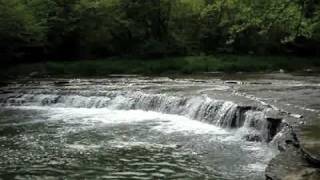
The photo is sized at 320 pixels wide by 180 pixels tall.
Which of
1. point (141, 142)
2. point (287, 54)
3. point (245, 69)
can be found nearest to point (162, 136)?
point (141, 142)

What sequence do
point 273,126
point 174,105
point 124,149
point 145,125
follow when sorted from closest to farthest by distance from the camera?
point 124,149 < point 273,126 < point 145,125 < point 174,105

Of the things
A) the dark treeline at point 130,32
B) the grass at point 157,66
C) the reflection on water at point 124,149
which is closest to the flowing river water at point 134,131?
the reflection on water at point 124,149

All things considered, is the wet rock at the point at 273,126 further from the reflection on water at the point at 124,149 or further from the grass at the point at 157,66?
the grass at the point at 157,66

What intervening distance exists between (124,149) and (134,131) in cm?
366

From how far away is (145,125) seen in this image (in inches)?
943

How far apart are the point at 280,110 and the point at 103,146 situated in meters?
7.16

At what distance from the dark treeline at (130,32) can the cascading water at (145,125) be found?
10249 mm

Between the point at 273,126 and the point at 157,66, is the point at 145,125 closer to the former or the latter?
the point at 273,126

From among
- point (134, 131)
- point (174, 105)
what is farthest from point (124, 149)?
point (174, 105)

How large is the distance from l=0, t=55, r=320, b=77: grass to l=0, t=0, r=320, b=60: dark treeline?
210 centimetres

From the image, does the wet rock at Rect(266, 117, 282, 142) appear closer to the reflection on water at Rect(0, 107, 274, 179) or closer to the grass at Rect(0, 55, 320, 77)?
the reflection on water at Rect(0, 107, 274, 179)

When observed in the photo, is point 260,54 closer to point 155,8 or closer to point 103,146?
point 155,8

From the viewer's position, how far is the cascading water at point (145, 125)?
16603 mm

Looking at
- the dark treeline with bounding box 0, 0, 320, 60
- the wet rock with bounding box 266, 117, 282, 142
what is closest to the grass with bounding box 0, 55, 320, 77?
the dark treeline with bounding box 0, 0, 320, 60
